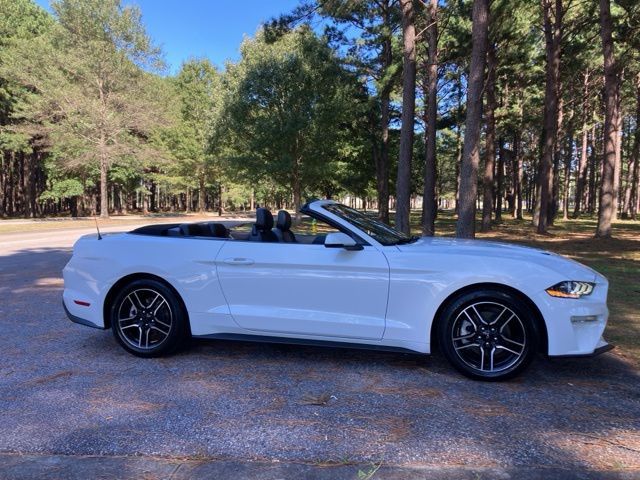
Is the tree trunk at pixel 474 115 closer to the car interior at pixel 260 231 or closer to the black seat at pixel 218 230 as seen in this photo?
the car interior at pixel 260 231

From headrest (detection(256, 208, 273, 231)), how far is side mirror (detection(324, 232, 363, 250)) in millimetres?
792

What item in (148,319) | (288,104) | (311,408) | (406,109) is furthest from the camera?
(288,104)

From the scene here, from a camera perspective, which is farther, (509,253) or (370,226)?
(370,226)

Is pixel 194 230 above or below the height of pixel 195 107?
below

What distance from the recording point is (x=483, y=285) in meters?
3.86

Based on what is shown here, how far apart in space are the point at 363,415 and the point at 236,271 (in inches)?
67.0

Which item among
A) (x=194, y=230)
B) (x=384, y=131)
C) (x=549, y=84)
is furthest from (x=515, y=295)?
(x=384, y=131)

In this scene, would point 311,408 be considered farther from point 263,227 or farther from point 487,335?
point 263,227

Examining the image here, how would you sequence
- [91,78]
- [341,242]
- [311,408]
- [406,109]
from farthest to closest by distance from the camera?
[91,78] → [406,109] → [341,242] → [311,408]

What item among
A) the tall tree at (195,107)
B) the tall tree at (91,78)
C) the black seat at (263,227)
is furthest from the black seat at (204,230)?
the tall tree at (195,107)

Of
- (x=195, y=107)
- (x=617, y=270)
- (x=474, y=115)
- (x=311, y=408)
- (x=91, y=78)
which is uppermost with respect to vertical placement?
(x=195, y=107)

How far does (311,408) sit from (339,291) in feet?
3.31

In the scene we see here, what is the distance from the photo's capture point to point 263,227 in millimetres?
4645

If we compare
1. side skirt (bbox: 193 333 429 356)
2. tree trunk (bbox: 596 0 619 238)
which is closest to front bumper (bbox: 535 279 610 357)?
side skirt (bbox: 193 333 429 356)
